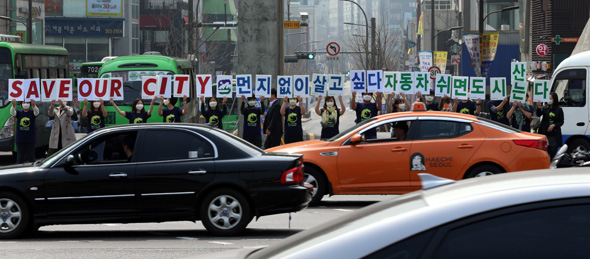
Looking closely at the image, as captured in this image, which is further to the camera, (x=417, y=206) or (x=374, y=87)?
(x=374, y=87)

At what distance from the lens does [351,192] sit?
13.8m

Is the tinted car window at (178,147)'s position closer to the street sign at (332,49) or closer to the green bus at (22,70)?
the green bus at (22,70)

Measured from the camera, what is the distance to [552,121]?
20797mm

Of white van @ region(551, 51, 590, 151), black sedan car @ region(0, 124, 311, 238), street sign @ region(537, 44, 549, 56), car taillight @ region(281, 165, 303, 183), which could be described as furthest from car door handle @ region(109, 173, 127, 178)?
street sign @ region(537, 44, 549, 56)

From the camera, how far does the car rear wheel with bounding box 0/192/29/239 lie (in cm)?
1091

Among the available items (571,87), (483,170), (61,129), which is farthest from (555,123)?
(61,129)

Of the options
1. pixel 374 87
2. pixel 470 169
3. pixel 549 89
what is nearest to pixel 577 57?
pixel 549 89

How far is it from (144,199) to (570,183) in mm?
8236

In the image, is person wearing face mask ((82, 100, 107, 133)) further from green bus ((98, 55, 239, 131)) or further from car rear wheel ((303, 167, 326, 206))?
car rear wheel ((303, 167, 326, 206))

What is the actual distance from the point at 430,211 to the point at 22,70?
75.9 feet

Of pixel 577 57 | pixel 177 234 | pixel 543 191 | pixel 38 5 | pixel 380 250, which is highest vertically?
pixel 38 5

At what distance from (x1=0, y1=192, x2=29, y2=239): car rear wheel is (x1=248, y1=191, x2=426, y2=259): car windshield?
7.82 m

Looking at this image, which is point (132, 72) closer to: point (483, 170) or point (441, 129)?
point (441, 129)

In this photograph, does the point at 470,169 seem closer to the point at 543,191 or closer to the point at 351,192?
the point at 351,192
